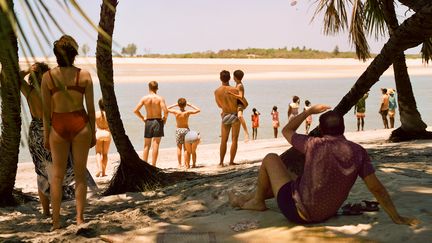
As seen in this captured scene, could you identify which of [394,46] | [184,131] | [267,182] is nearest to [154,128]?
[184,131]

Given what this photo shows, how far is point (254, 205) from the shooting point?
194 inches

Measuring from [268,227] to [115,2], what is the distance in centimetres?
403

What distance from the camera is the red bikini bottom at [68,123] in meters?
4.75

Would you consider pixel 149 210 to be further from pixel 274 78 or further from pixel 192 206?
pixel 274 78

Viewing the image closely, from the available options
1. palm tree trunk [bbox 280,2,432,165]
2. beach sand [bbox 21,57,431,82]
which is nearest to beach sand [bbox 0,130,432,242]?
palm tree trunk [bbox 280,2,432,165]

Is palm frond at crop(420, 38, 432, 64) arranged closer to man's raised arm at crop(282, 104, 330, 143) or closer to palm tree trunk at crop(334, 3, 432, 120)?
palm tree trunk at crop(334, 3, 432, 120)

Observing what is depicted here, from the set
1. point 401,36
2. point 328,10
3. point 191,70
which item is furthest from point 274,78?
point 401,36

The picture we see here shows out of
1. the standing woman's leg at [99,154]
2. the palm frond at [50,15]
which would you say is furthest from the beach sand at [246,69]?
the palm frond at [50,15]

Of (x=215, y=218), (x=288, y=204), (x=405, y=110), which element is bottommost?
(x=215, y=218)

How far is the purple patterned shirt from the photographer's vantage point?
4043mm

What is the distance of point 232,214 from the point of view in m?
5.04

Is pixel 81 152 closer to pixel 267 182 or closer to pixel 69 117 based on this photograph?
pixel 69 117

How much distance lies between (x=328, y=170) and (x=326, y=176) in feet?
0.15

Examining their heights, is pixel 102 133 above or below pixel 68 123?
below
